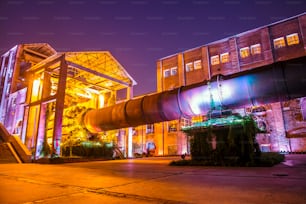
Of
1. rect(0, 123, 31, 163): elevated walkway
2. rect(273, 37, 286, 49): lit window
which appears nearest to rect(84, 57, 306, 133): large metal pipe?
rect(0, 123, 31, 163): elevated walkway

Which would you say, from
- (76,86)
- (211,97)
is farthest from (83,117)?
(76,86)

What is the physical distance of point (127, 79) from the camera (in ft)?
63.8

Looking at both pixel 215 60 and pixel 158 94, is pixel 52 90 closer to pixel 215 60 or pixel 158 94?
pixel 158 94

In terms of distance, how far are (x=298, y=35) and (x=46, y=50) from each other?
2625 cm

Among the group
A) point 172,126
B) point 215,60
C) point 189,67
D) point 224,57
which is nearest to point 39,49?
point 172,126

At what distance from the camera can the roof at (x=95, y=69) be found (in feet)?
49.8

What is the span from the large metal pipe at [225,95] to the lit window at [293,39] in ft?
64.7

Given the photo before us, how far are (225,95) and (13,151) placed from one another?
44.1 feet

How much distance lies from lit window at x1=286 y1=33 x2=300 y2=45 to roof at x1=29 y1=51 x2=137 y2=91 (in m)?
16.7

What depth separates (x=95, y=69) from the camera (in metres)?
17.6

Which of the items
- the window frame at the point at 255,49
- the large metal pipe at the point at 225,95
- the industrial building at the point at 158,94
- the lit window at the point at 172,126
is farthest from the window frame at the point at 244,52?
the large metal pipe at the point at 225,95

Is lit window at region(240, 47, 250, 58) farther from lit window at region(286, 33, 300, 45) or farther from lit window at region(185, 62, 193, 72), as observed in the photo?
lit window at region(185, 62, 193, 72)

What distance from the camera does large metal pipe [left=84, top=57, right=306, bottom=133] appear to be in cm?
467

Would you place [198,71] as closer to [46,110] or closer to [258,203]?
[46,110]
